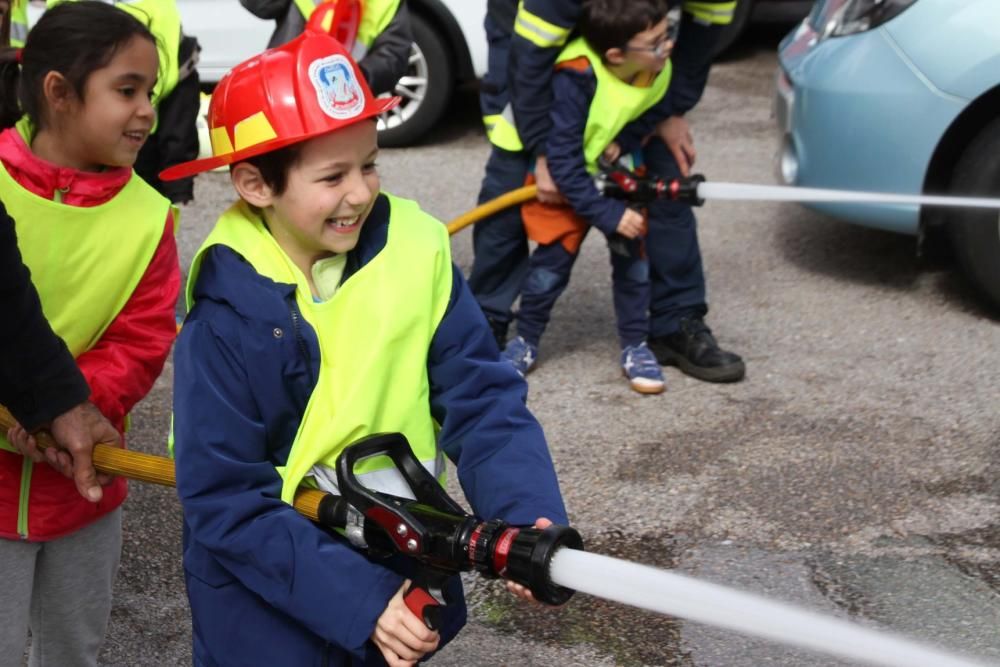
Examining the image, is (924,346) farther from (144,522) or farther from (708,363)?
(144,522)

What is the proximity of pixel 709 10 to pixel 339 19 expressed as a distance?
1.28 metres

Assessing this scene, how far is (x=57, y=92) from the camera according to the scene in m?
2.80

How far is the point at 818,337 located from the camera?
5.50 m

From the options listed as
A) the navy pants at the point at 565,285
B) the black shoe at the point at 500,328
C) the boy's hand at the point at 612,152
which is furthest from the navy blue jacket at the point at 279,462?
the black shoe at the point at 500,328

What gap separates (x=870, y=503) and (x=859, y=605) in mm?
593

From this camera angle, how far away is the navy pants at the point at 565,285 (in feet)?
16.7

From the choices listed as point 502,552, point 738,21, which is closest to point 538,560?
point 502,552

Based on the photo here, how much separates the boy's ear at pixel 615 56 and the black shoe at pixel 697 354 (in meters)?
1.03

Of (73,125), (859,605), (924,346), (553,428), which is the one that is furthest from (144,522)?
(924,346)

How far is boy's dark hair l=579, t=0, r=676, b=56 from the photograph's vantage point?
4.58 meters

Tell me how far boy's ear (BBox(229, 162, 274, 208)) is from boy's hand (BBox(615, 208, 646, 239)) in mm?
2598

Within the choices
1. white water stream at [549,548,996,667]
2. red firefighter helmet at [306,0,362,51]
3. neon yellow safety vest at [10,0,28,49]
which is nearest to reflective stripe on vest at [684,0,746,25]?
red firefighter helmet at [306,0,362,51]

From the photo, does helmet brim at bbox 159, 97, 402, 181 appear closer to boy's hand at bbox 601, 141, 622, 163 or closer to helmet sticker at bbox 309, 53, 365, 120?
helmet sticker at bbox 309, 53, 365, 120

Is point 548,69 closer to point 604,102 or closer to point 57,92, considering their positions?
point 604,102
